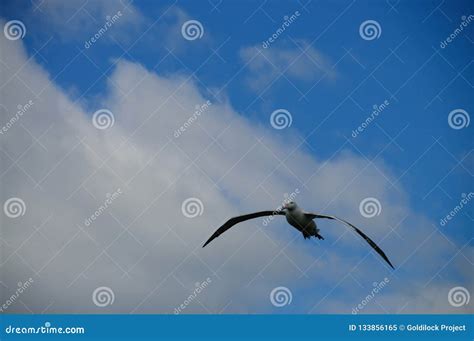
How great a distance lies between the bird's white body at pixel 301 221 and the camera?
20328mm

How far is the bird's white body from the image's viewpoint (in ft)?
66.7

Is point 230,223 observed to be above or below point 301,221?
below

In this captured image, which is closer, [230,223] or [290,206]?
[290,206]

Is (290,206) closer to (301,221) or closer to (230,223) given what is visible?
(301,221)

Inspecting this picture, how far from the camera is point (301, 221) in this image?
66.7ft

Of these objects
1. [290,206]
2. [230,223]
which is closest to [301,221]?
[290,206]

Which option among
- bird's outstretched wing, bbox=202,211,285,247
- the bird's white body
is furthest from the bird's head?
bird's outstretched wing, bbox=202,211,285,247

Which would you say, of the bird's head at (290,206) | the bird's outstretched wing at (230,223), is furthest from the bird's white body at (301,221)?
the bird's outstretched wing at (230,223)

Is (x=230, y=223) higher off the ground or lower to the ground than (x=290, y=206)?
lower

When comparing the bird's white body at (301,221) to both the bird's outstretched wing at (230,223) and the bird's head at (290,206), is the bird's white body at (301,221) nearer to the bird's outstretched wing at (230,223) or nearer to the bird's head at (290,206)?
the bird's head at (290,206)

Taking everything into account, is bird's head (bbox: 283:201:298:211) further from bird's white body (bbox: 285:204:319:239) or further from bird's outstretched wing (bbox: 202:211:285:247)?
bird's outstretched wing (bbox: 202:211:285:247)
